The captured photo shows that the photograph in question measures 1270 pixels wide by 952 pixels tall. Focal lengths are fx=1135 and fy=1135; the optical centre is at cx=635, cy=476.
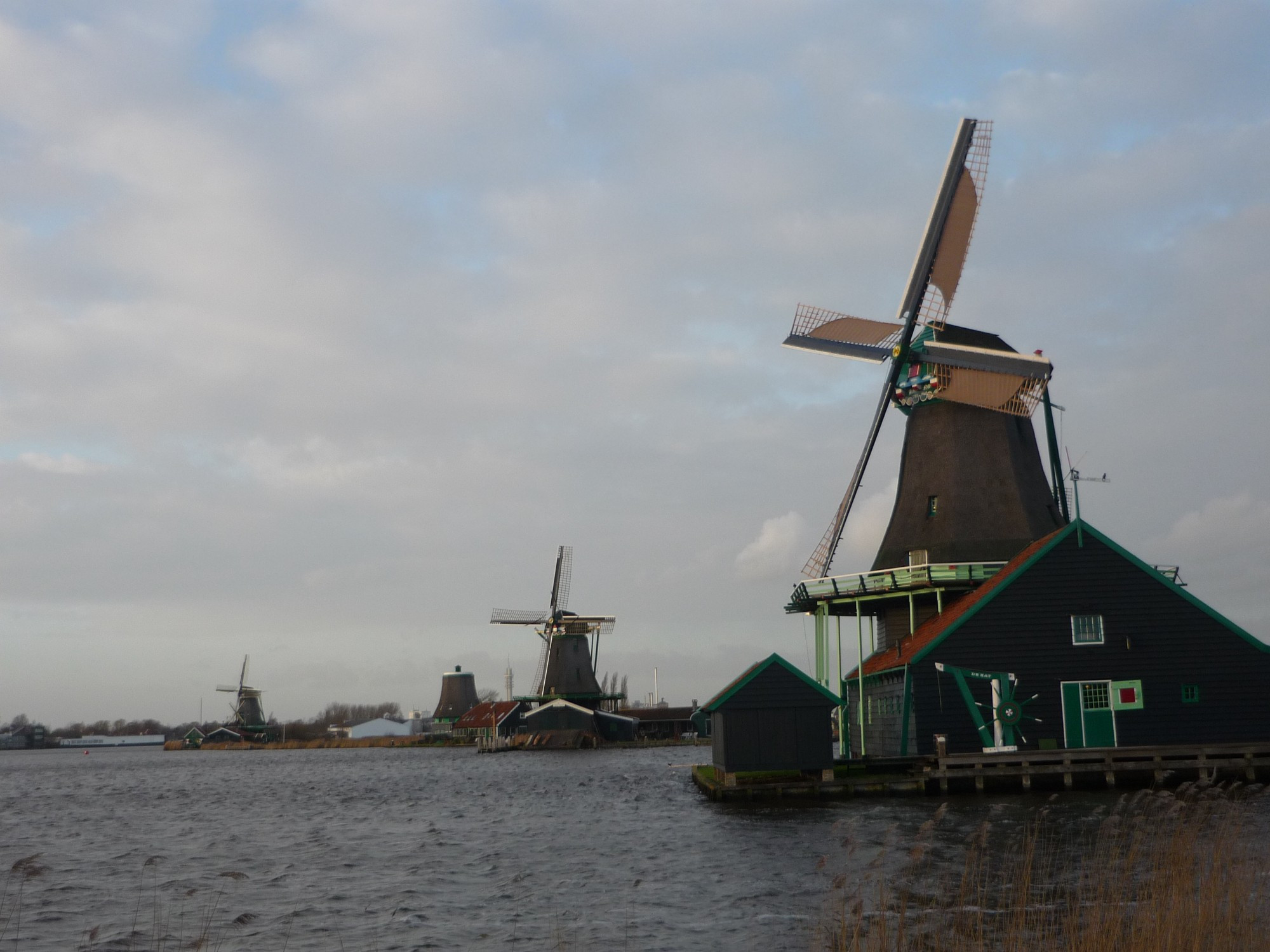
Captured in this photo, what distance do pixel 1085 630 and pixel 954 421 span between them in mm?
8284

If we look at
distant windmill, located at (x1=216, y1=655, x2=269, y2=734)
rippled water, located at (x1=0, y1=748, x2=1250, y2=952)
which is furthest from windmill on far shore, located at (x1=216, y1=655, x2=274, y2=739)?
rippled water, located at (x1=0, y1=748, x2=1250, y2=952)

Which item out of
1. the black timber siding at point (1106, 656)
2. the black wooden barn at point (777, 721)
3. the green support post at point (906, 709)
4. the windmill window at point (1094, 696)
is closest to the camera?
the black wooden barn at point (777, 721)

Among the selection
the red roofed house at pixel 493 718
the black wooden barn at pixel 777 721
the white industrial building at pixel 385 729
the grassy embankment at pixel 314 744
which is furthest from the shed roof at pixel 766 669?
the white industrial building at pixel 385 729

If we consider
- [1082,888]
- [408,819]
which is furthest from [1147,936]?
[408,819]

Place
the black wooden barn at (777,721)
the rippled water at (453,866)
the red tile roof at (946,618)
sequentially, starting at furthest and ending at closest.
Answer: the red tile roof at (946,618) → the black wooden barn at (777,721) → the rippled water at (453,866)

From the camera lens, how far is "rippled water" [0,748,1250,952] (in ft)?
44.0

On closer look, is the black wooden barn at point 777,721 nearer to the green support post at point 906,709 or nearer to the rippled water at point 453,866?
the rippled water at point 453,866

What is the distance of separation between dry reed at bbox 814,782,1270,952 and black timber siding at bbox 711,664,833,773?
6916 mm

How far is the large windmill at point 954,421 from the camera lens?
105ft

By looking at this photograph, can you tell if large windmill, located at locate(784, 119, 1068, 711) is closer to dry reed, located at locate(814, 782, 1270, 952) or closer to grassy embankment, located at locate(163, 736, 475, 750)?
dry reed, located at locate(814, 782, 1270, 952)

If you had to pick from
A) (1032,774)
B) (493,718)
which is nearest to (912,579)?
(1032,774)

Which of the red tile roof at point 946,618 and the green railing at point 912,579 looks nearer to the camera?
the red tile roof at point 946,618

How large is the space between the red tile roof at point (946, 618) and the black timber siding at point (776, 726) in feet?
9.58

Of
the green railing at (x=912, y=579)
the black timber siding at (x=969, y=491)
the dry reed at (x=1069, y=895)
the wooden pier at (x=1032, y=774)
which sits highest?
the black timber siding at (x=969, y=491)
